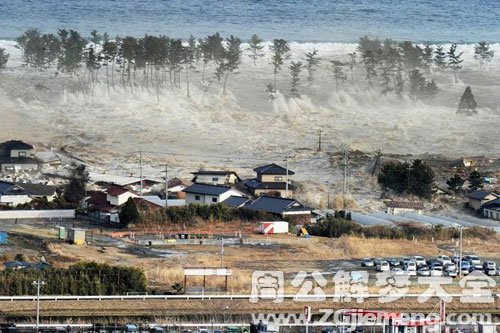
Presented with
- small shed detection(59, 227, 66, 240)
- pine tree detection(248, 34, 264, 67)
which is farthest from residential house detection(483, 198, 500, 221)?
→ pine tree detection(248, 34, 264, 67)

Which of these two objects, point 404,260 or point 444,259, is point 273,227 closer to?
point 404,260

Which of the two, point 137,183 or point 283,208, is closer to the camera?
point 283,208

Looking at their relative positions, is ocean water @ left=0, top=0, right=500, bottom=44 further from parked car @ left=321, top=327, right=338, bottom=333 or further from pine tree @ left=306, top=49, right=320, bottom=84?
parked car @ left=321, top=327, right=338, bottom=333

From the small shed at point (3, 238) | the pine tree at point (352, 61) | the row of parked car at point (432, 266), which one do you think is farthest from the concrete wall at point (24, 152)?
the pine tree at point (352, 61)

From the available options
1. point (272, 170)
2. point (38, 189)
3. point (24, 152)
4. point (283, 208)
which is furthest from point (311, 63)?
point (283, 208)

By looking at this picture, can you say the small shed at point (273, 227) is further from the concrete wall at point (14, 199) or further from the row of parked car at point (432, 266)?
the concrete wall at point (14, 199)

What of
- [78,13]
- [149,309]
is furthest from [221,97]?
[149,309]

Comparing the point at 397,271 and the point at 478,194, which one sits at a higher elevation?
the point at 397,271
